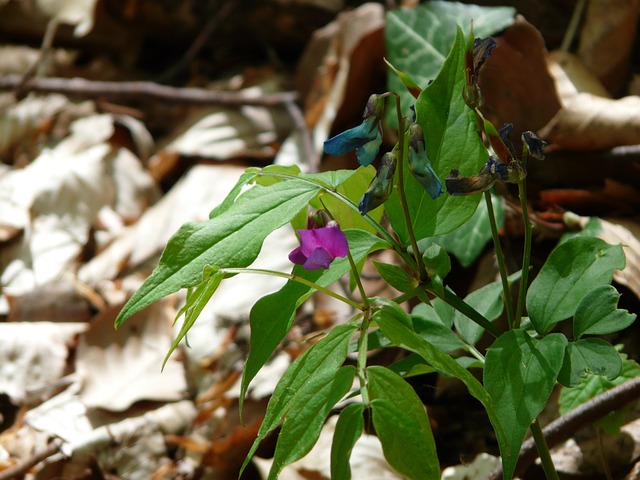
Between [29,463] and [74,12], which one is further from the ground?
[74,12]

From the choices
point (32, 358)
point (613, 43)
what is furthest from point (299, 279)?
point (613, 43)

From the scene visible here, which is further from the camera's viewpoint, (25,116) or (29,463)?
(25,116)

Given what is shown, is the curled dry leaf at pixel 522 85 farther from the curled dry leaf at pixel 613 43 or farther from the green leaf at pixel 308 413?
the green leaf at pixel 308 413

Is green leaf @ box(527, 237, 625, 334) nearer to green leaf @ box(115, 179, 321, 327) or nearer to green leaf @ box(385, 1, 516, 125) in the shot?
green leaf @ box(115, 179, 321, 327)

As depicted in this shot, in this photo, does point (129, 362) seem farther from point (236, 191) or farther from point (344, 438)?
point (344, 438)

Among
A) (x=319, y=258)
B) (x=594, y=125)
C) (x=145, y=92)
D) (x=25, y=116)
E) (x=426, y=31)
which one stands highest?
(x=319, y=258)

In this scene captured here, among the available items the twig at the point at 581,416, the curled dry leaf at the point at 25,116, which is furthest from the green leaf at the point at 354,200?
the curled dry leaf at the point at 25,116

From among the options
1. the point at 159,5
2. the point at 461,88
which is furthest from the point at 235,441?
the point at 159,5

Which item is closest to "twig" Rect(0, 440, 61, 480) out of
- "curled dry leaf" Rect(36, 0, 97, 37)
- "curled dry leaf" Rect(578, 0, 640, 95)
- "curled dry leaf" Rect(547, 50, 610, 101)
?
"curled dry leaf" Rect(547, 50, 610, 101)
